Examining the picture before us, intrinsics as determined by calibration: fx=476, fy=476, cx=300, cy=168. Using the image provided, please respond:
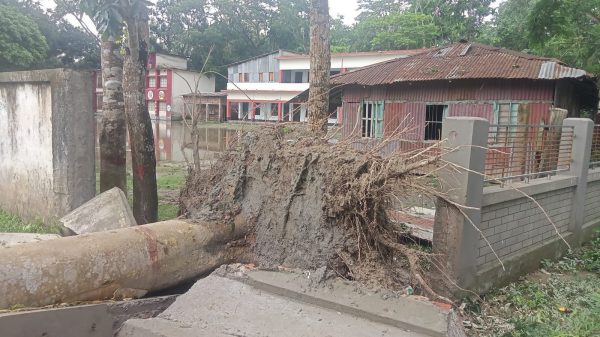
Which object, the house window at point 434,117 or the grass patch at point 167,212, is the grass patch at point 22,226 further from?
the house window at point 434,117

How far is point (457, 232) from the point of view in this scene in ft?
16.9

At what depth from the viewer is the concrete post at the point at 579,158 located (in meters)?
8.16

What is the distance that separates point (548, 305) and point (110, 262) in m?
5.20

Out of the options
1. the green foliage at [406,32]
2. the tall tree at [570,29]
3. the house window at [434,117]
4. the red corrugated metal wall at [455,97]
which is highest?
the green foliage at [406,32]

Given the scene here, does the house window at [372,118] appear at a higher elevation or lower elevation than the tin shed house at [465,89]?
lower

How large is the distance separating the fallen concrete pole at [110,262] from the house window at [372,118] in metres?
13.3

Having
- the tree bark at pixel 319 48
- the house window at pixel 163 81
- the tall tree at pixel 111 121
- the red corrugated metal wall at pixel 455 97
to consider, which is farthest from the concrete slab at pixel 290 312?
the house window at pixel 163 81

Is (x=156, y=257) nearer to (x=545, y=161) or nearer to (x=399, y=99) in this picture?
(x=545, y=161)

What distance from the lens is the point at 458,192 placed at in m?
5.11

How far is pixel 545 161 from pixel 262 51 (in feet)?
159

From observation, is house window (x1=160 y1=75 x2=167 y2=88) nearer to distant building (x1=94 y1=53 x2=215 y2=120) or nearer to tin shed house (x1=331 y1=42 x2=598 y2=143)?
distant building (x1=94 y1=53 x2=215 y2=120)

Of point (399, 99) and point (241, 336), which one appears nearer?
point (241, 336)

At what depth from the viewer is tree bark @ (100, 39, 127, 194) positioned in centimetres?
642

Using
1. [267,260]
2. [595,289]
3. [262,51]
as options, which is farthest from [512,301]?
[262,51]
